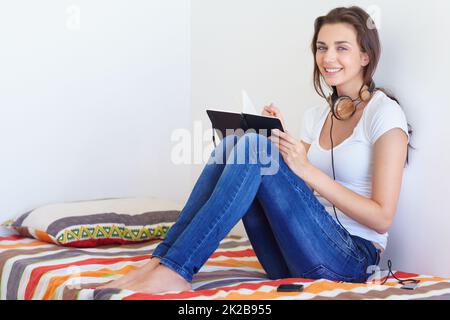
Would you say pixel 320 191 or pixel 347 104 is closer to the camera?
pixel 320 191

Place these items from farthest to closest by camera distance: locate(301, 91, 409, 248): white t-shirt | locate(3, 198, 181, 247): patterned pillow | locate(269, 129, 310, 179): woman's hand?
locate(3, 198, 181, 247): patterned pillow < locate(301, 91, 409, 248): white t-shirt < locate(269, 129, 310, 179): woman's hand

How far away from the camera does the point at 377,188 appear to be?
1.82 metres

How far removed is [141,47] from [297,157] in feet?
4.59

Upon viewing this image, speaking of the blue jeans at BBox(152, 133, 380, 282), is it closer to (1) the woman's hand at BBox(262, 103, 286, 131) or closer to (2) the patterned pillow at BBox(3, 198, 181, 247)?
(1) the woman's hand at BBox(262, 103, 286, 131)

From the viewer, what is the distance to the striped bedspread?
1.61m

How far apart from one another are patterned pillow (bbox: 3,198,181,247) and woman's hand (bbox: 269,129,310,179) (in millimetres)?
810

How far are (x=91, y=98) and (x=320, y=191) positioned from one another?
1346mm

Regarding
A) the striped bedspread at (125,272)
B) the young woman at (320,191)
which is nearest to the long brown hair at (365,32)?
the young woman at (320,191)

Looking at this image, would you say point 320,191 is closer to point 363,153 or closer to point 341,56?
point 363,153

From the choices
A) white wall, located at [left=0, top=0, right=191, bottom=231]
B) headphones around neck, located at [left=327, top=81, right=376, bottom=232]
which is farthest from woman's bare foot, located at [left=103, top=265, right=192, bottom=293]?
white wall, located at [left=0, top=0, right=191, bottom=231]

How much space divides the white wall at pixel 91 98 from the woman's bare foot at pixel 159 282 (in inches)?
46.3

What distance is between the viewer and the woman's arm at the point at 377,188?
179 centimetres

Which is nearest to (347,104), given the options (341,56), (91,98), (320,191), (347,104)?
(347,104)

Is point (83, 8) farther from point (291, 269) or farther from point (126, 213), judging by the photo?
point (291, 269)
